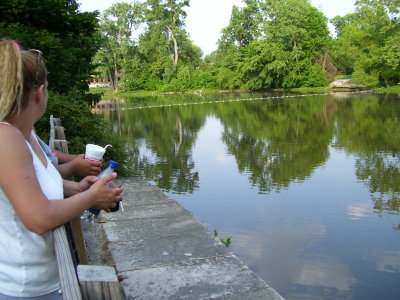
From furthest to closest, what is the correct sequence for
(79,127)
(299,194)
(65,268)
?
(299,194) → (79,127) → (65,268)

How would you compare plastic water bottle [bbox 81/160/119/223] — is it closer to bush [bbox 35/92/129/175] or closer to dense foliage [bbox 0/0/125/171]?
dense foliage [bbox 0/0/125/171]

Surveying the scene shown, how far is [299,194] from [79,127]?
15.1 feet

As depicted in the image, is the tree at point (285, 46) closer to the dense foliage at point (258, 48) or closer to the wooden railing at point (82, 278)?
the dense foliage at point (258, 48)

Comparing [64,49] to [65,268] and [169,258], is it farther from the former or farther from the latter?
[65,268]

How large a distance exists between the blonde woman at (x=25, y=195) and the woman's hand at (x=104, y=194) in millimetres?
41

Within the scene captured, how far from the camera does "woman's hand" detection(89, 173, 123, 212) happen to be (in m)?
1.54

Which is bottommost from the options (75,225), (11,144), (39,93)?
(75,225)

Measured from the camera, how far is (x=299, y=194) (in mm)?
9031

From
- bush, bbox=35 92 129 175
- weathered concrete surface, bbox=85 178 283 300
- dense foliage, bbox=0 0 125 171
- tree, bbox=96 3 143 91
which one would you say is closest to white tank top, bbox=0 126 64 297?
weathered concrete surface, bbox=85 178 283 300

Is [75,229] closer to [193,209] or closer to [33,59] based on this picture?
[33,59]

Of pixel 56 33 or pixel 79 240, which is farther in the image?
pixel 56 33

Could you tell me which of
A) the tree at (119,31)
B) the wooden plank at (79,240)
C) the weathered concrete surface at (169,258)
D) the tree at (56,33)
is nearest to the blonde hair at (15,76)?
the wooden plank at (79,240)

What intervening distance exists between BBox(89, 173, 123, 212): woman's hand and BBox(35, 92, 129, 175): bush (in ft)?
16.8

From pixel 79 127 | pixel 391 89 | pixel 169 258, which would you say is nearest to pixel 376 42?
pixel 391 89
